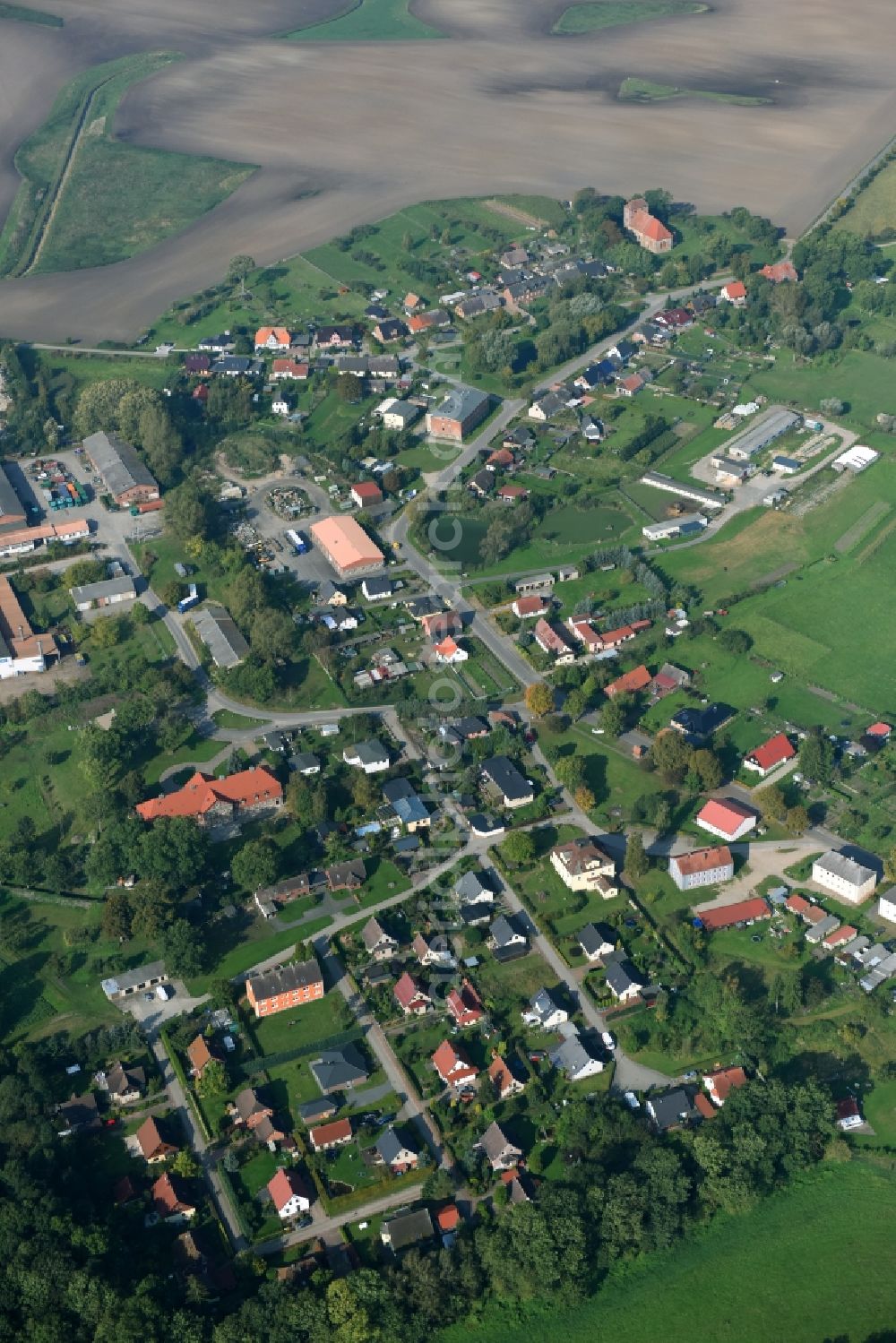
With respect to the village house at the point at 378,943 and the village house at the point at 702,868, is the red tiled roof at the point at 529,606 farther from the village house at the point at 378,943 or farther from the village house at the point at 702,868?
the village house at the point at 378,943

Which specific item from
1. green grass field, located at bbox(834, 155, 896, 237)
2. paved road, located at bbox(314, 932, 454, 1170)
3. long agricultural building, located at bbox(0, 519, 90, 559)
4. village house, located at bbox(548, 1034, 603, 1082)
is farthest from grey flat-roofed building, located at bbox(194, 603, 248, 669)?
green grass field, located at bbox(834, 155, 896, 237)

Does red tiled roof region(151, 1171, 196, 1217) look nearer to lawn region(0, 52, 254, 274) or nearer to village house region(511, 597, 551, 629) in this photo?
village house region(511, 597, 551, 629)

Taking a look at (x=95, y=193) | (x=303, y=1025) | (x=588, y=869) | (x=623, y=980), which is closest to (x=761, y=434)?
(x=588, y=869)

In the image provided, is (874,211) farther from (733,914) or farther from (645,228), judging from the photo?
(733,914)

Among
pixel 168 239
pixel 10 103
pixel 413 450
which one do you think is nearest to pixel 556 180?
pixel 168 239

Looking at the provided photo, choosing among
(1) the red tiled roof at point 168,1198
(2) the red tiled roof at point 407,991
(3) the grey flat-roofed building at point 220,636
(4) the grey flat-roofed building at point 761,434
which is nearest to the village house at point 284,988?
(2) the red tiled roof at point 407,991
